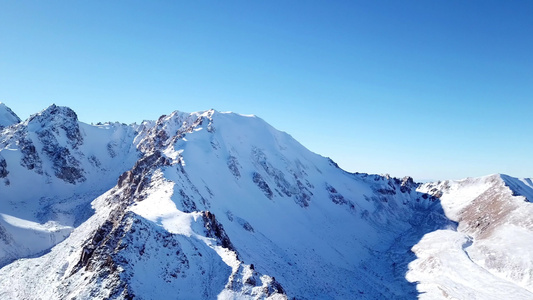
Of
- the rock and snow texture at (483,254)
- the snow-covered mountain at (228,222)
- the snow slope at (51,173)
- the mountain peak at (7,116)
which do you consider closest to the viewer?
the snow-covered mountain at (228,222)

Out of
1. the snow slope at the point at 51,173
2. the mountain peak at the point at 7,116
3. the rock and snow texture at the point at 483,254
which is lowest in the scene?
the rock and snow texture at the point at 483,254

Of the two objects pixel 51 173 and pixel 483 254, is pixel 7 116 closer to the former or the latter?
pixel 51 173

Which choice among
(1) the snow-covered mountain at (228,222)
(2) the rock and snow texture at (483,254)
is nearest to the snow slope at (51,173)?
(1) the snow-covered mountain at (228,222)

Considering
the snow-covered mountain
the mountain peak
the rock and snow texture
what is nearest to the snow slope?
the snow-covered mountain

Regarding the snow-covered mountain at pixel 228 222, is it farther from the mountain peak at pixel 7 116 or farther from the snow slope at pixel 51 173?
the mountain peak at pixel 7 116

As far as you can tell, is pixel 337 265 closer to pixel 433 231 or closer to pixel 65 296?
pixel 433 231

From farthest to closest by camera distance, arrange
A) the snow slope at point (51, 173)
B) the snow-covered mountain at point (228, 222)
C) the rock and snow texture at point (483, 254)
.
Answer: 1. the snow slope at point (51, 173)
2. the rock and snow texture at point (483, 254)
3. the snow-covered mountain at point (228, 222)

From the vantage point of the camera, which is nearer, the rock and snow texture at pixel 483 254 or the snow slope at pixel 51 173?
the rock and snow texture at pixel 483 254

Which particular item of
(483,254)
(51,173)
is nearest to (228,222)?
(483,254)
